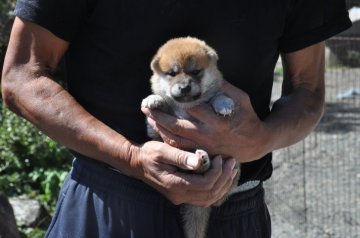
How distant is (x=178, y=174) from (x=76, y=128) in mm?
301

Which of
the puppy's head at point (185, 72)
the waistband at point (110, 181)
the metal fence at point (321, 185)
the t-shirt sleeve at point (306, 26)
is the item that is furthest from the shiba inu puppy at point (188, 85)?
the metal fence at point (321, 185)

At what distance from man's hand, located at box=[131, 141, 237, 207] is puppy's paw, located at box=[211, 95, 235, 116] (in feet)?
0.45

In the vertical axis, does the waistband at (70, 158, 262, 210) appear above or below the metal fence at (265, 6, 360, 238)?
above

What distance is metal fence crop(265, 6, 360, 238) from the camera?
4965mm

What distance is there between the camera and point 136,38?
1725 millimetres

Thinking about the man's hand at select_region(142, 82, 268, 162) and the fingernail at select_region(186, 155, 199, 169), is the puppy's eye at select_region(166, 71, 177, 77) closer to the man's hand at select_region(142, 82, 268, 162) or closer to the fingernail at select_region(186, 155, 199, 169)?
the man's hand at select_region(142, 82, 268, 162)

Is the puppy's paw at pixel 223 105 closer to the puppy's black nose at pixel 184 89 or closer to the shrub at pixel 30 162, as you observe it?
the puppy's black nose at pixel 184 89

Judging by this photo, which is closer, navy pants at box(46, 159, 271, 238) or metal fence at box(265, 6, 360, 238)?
navy pants at box(46, 159, 271, 238)

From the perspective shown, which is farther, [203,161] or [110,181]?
[110,181]

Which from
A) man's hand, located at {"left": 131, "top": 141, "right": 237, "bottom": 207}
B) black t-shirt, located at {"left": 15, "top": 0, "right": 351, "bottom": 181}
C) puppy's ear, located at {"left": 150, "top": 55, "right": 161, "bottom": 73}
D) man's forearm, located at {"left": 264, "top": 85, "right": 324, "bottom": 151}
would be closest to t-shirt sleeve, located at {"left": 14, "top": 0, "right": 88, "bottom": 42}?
black t-shirt, located at {"left": 15, "top": 0, "right": 351, "bottom": 181}

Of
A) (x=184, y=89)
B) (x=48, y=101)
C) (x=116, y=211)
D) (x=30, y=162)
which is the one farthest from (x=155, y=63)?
(x=30, y=162)

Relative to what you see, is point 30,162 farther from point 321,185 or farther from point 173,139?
point 173,139

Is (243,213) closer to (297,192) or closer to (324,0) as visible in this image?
(324,0)

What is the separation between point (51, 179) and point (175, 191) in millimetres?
3555
